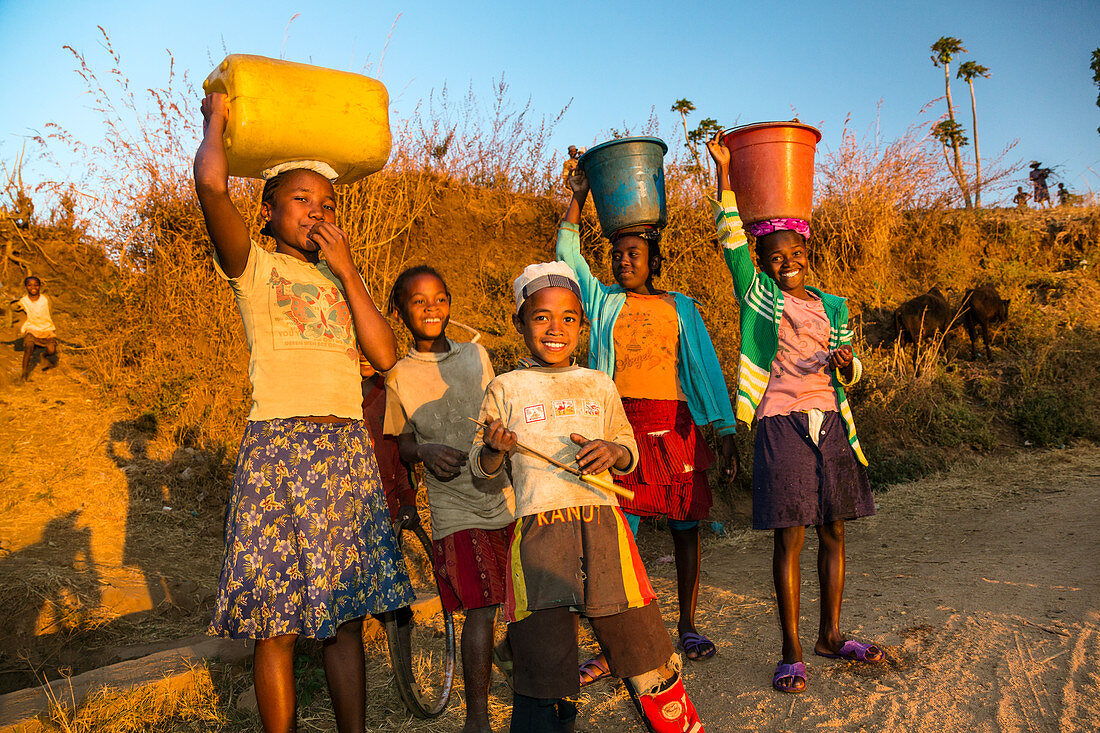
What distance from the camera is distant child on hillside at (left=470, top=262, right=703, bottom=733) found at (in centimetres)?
194

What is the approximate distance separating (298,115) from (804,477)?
7.99ft

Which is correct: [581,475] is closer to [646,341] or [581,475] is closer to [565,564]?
[565,564]

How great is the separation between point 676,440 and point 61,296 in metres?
9.79

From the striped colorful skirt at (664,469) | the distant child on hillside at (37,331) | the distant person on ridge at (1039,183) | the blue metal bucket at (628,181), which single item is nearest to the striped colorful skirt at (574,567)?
the striped colorful skirt at (664,469)

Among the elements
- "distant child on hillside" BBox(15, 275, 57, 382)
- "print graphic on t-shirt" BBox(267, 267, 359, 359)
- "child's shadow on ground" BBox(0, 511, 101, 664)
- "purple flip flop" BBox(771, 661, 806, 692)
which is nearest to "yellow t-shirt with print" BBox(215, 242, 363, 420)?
"print graphic on t-shirt" BBox(267, 267, 359, 359)

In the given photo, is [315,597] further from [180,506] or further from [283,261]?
[180,506]

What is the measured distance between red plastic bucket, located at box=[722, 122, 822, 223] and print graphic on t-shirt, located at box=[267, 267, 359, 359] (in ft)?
6.88

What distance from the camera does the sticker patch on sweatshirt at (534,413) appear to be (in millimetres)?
2135

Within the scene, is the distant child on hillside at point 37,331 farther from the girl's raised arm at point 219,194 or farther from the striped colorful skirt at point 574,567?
the striped colorful skirt at point 574,567

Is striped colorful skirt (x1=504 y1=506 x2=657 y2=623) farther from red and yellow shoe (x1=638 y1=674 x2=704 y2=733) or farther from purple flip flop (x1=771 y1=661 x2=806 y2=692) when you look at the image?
purple flip flop (x1=771 y1=661 x2=806 y2=692)

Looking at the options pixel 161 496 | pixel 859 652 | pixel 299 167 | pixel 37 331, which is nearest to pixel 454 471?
pixel 299 167

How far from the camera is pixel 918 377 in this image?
8.09 meters

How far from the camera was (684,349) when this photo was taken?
10.9ft

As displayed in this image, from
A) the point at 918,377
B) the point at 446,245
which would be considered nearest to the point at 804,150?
the point at 918,377
